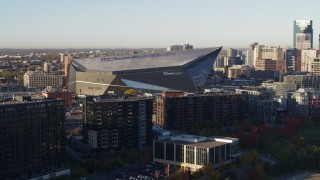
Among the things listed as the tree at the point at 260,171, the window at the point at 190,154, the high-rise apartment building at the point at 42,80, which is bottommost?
the tree at the point at 260,171

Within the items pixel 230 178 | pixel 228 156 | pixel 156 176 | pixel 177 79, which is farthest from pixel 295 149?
pixel 177 79

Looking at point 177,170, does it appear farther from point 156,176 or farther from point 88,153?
point 88,153

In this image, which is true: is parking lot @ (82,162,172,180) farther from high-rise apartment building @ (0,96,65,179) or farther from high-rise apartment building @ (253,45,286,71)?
high-rise apartment building @ (253,45,286,71)

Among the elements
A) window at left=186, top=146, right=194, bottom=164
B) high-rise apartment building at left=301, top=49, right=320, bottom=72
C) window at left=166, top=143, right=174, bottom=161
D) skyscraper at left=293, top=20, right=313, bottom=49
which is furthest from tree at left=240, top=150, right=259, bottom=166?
skyscraper at left=293, top=20, right=313, bottom=49

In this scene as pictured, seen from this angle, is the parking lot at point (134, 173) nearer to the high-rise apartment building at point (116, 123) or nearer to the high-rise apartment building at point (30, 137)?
the high-rise apartment building at point (30, 137)

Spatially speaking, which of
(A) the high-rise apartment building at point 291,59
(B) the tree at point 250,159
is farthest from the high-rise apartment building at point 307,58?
(B) the tree at point 250,159

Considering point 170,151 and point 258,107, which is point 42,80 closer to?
point 258,107

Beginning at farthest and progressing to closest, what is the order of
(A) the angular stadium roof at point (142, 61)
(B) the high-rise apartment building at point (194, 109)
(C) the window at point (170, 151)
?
(A) the angular stadium roof at point (142, 61) < (B) the high-rise apartment building at point (194, 109) < (C) the window at point (170, 151)
